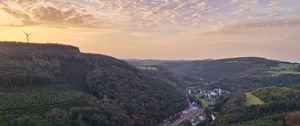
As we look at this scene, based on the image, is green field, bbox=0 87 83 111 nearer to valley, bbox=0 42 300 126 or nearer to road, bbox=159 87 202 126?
valley, bbox=0 42 300 126

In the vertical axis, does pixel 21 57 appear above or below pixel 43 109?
above

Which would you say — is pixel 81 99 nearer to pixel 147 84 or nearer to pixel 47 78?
pixel 47 78

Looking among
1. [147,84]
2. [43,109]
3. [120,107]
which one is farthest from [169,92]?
[43,109]

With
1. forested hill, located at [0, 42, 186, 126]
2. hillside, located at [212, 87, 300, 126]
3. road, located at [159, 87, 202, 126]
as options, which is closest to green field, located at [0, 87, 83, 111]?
forested hill, located at [0, 42, 186, 126]

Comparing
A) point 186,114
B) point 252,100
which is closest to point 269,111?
point 252,100

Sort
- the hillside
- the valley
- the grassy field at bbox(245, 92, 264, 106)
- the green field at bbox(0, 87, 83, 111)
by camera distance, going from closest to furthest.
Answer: the hillside < the valley < the green field at bbox(0, 87, 83, 111) < the grassy field at bbox(245, 92, 264, 106)

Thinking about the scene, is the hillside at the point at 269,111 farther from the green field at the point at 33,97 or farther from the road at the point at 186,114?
the green field at the point at 33,97

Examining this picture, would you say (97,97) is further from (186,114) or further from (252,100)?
(252,100)

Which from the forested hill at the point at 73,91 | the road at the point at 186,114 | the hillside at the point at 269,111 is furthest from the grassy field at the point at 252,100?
the forested hill at the point at 73,91
